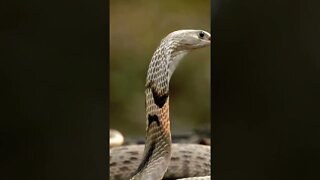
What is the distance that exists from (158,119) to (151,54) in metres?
0.71

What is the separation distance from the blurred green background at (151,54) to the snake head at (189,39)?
1.82 ft

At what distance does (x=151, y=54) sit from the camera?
1.94 m

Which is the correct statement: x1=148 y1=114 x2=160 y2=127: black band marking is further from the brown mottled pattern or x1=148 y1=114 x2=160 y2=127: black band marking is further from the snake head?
the brown mottled pattern

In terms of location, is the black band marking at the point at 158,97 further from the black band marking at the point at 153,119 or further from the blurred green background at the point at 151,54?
the blurred green background at the point at 151,54

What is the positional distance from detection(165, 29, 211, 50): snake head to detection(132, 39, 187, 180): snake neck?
0.04 feet

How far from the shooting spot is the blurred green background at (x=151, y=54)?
188 cm

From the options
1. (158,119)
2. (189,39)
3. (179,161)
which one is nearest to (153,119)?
(158,119)

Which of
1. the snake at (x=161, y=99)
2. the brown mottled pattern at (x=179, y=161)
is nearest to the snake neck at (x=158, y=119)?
the snake at (x=161, y=99)

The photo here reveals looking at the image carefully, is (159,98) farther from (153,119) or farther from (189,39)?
(189,39)

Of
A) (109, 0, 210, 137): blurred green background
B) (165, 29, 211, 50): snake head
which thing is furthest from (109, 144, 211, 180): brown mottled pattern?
(165, 29, 211, 50): snake head
